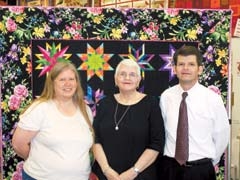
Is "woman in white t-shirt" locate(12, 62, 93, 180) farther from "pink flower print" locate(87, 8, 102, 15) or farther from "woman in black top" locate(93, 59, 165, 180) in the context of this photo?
"pink flower print" locate(87, 8, 102, 15)

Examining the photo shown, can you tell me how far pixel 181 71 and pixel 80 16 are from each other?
0.86 m

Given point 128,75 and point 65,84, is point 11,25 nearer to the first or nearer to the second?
point 65,84

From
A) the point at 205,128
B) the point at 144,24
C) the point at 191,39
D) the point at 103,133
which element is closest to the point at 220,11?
the point at 191,39

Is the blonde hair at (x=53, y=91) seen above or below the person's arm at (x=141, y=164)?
above

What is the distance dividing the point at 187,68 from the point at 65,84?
0.70 meters

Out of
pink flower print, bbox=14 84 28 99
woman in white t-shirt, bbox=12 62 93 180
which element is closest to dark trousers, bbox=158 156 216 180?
woman in white t-shirt, bbox=12 62 93 180

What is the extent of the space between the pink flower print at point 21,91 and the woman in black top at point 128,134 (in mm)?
692

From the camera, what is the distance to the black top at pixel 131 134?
2322 millimetres

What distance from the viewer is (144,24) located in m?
2.89

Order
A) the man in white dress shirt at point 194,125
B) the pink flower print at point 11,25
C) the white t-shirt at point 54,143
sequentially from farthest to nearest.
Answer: the pink flower print at point 11,25, the man in white dress shirt at point 194,125, the white t-shirt at point 54,143

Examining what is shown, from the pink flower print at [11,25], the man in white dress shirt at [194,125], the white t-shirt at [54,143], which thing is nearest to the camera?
the white t-shirt at [54,143]

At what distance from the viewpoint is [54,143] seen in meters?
2.28

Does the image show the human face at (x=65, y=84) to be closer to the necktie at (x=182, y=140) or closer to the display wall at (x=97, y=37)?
the display wall at (x=97, y=37)

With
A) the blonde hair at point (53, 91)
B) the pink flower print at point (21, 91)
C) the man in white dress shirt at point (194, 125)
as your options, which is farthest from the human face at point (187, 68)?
the pink flower print at point (21, 91)
